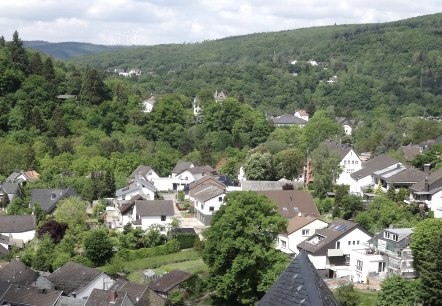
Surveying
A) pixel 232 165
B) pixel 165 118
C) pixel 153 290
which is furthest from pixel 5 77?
pixel 153 290

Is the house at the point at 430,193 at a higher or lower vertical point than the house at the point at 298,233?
higher

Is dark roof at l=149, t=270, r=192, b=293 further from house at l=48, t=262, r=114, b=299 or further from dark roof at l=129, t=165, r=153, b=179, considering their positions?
dark roof at l=129, t=165, r=153, b=179

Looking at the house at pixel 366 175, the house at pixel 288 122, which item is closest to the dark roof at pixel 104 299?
the house at pixel 366 175

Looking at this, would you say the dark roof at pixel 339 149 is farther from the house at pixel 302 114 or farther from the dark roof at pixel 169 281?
the house at pixel 302 114

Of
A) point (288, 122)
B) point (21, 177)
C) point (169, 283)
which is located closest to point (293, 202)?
point (169, 283)

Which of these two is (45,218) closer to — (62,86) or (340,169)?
(340,169)

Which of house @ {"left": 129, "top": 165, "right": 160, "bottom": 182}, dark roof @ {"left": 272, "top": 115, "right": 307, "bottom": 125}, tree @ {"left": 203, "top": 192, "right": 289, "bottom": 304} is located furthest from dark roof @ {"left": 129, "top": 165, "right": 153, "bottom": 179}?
dark roof @ {"left": 272, "top": 115, "right": 307, "bottom": 125}

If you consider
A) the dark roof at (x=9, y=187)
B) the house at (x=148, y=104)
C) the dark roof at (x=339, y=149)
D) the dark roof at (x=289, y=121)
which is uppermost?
the house at (x=148, y=104)
